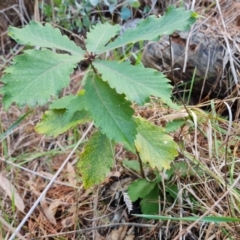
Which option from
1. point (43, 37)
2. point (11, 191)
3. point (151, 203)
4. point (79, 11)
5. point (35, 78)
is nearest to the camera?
point (35, 78)

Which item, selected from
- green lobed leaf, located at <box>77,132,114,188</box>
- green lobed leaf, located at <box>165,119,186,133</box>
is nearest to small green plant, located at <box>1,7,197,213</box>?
green lobed leaf, located at <box>77,132,114,188</box>

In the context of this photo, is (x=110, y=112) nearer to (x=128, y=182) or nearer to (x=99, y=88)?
(x=99, y=88)

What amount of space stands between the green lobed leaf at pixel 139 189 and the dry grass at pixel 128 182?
0.04 m

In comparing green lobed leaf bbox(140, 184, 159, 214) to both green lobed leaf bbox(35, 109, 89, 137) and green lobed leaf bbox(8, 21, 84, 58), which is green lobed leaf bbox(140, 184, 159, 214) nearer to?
green lobed leaf bbox(35, 109, 89, 137)

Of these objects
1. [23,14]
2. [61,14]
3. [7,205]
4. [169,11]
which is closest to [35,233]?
[7,205]

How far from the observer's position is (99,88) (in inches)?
39.3

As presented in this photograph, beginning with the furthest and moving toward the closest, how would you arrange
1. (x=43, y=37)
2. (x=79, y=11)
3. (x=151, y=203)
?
(x=79, y=11)
(x=151, y=203)
(x=43, y=37)

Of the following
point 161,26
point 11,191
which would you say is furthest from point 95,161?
point 11,191

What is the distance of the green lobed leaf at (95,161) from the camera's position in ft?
3.51

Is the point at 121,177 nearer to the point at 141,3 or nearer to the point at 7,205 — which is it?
the point at 7,205

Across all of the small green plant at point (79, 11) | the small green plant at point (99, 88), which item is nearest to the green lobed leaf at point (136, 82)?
the small green plant at point (99, 88)

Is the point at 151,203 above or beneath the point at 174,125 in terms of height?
beneath

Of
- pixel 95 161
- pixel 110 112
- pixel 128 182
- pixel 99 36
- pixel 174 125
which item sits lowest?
pixel 128 182

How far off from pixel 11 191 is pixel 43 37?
2.27 ft
